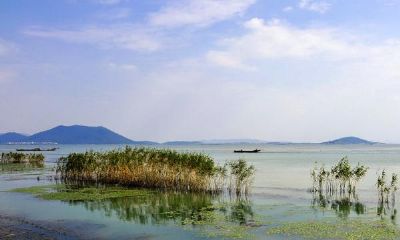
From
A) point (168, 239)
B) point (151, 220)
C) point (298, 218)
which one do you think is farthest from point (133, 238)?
point (298, 218)

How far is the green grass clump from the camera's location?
2628cm

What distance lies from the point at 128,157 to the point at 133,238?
27306 millimetres

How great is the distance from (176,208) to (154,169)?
1544 centimetres

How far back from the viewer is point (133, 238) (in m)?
26.5

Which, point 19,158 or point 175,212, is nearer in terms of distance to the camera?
point 175,212

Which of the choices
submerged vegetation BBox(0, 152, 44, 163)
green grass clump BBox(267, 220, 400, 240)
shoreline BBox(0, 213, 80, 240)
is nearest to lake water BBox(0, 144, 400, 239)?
shoreline BBox(0, 213, 80, 240)

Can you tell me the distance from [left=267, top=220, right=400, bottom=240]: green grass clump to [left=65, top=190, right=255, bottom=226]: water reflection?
3.28 metres

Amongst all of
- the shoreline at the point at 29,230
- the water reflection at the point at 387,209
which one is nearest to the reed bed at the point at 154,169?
the water reflection at the point at 387,209

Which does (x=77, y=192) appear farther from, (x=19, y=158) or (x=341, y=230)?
(x=19, y=158)

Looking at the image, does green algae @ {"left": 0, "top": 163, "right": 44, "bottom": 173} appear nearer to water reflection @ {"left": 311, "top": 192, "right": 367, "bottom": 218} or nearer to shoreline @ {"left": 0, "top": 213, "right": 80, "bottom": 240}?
shoreline @ {"left": 0, "top": 213, "right": 80, "bottom": 240}

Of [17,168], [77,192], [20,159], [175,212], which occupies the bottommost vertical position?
[175,212]

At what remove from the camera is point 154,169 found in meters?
52.2

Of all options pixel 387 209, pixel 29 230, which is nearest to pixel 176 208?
pixel 29 230

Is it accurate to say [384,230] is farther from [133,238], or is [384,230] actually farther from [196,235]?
[133,238]
